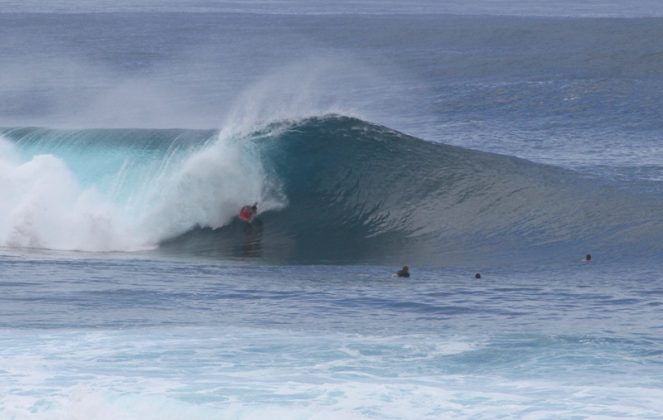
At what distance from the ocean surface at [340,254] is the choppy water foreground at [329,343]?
4 centimetres

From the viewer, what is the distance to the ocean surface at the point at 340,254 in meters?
12.5

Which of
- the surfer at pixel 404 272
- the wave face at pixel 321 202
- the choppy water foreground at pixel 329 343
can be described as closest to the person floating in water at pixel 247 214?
the wave face at pixel 321 202

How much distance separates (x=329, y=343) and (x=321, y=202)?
32.0ft

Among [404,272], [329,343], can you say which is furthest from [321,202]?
[329,343]

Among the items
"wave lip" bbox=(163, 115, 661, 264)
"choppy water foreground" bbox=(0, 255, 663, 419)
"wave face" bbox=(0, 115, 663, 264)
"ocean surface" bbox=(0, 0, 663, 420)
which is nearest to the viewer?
"choppy water foreground" bbox=(0, 255, 663, 419)

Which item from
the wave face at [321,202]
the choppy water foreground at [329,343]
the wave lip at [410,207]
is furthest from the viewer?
the wave face at [321,202]

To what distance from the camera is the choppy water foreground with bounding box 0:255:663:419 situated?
12.0 metres

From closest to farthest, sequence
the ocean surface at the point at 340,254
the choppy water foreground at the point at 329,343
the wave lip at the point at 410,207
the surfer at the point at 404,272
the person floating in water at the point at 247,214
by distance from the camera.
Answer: the choppy water foreground at the point at 329,343, the ocean surface at the point at 340,254, the surfer at the point at 404,272, the wave lip at the point at 410,207, the person floating in water at the point at 247,214

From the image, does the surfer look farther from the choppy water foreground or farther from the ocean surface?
the ocean surface

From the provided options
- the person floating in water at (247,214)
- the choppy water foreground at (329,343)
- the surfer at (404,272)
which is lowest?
the choppy water foreground at (329,343)

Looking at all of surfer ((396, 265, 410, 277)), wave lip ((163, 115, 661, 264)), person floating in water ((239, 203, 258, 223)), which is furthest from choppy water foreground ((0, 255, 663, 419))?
person floating in water ((239, 203, 258, 223))

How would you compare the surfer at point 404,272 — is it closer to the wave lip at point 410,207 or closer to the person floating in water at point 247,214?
the wave lip at point 410,207

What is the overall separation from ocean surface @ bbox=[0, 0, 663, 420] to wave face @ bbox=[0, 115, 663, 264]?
0.05 meters

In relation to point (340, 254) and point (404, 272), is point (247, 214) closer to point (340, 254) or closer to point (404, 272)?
point (340, 254)
